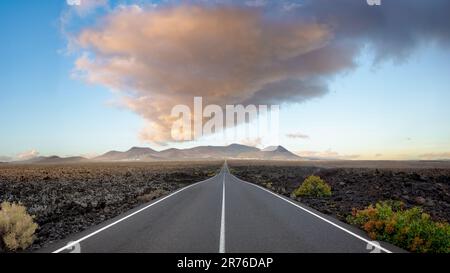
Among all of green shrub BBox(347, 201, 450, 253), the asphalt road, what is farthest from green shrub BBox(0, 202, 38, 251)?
green shrub BBox(347, 201, 450, 253)

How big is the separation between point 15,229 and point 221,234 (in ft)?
18.9

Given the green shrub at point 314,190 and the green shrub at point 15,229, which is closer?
the green shrub at point 15,229

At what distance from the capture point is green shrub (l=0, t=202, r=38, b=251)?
9867mm

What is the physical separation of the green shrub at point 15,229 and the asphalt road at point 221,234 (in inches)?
49.6

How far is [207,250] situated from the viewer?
28.2ft

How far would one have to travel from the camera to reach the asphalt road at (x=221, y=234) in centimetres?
888

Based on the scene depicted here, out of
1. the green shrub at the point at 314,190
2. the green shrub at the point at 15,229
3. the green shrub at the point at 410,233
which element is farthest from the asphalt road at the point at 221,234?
the green shrub at the point at 314,190

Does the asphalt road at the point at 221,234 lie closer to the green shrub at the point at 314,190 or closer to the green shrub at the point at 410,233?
the green shrub at the point at 410,233

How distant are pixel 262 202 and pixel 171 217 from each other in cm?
629

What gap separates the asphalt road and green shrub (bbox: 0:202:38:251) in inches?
49.6

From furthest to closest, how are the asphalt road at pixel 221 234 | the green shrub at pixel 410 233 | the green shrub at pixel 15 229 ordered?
1. the green shrub at pixel 15 229
2. the green shrub at pixel 410 233
3. the asphalt road at pixel 221 234

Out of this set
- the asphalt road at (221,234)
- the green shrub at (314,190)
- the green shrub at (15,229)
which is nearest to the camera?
the asphalt road at (221,234)
